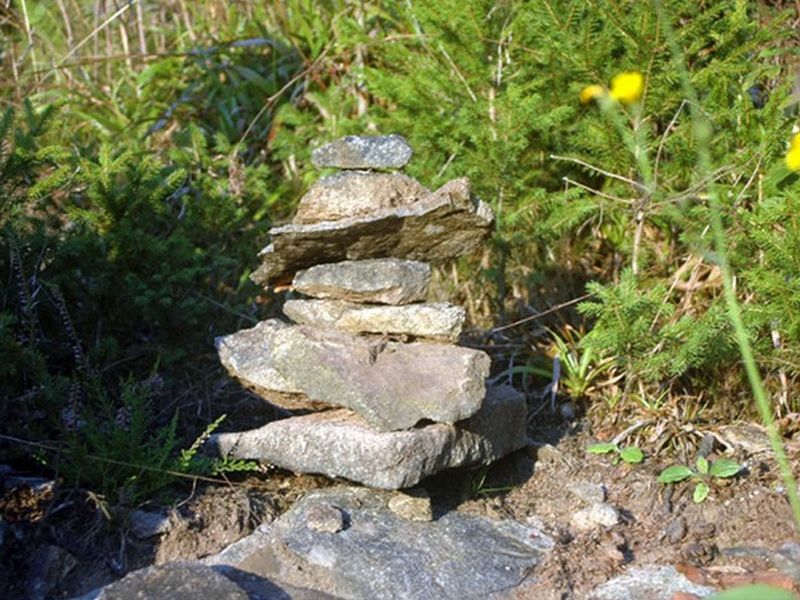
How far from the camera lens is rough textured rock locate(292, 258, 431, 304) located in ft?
13.4

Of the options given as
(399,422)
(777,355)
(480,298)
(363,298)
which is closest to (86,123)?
(480,298)

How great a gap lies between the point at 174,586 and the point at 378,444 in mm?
922

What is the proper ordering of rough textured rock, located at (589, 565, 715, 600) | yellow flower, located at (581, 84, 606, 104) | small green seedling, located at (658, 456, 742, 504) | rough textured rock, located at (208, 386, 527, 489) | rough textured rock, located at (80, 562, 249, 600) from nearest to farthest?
yellow flower, located at (581, 84, 606, 104), rough textured rock, located at (80, 562, 249, 600), rough textured rock, located at (589, 565, 715, 600), rough textured rock, located at (208, 386, 527, 489), small green seedling, located at (658, 456, 742, 504)

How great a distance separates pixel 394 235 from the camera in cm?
411

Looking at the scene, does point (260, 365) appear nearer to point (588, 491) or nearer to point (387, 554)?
point (387, 554)

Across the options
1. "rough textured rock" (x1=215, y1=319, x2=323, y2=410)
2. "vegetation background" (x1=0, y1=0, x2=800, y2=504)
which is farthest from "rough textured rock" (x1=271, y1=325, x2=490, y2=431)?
"vegetation background" (x1=0, y1=0, x2=800, y2=504)

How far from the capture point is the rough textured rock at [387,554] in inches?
139

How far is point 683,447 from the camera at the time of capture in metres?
4.43

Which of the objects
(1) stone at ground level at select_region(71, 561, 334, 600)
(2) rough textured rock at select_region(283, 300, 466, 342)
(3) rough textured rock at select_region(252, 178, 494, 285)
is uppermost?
(3) rough textured rock at select_region(252, 178, 494, 285)

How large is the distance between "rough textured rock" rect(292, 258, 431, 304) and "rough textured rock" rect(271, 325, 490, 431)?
0.16 m

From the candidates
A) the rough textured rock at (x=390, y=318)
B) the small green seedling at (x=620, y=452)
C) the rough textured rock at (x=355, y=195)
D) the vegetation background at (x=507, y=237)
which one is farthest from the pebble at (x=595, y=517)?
the rough textured rock at (x=355, y=195)

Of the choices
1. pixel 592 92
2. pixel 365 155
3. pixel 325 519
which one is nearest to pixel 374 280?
pixel 365 155

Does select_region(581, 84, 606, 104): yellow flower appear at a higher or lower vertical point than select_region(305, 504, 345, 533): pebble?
higher

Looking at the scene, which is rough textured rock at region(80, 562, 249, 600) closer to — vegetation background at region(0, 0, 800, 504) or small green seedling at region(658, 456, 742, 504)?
vegetation background at region(0, 0, 800, 504)
